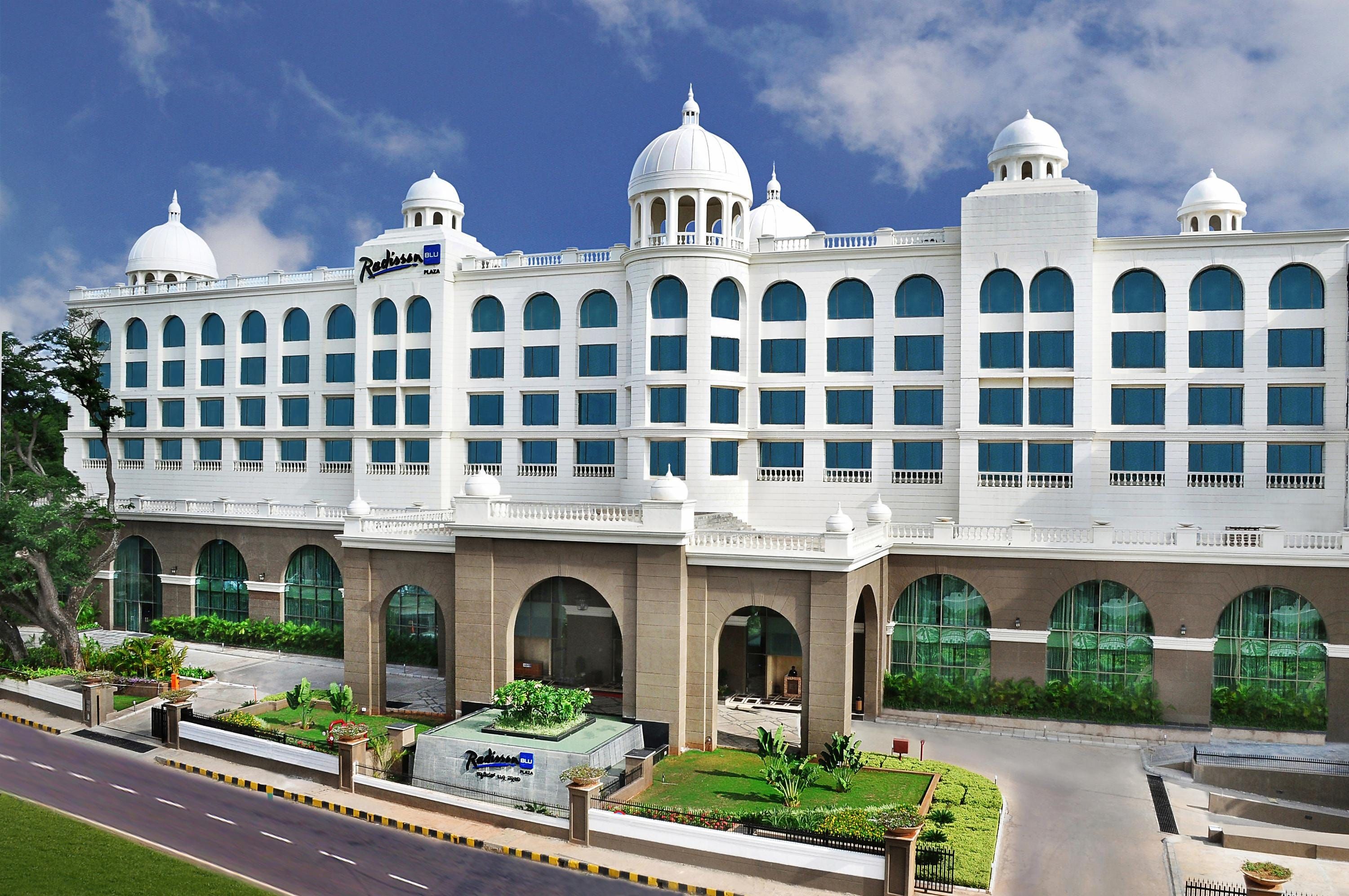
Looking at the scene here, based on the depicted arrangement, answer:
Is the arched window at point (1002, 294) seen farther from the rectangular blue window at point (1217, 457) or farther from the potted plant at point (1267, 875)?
the potted plant at point (1267, 875)

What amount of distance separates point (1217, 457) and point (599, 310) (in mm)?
27689

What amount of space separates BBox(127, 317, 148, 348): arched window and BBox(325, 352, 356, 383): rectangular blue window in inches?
499

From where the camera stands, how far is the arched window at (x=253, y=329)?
186ft

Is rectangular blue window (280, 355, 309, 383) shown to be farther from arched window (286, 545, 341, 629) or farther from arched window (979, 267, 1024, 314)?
arched window (979, 267, 1024, 314)

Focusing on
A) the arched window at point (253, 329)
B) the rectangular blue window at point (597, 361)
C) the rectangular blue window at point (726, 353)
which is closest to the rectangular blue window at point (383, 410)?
the arched window at point (253, 329)

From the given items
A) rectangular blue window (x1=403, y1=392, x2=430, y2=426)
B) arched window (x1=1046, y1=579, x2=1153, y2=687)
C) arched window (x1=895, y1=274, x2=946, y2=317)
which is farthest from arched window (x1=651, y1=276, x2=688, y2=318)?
arched window (x1=1046, y1=579, x2=1153, y2=687)

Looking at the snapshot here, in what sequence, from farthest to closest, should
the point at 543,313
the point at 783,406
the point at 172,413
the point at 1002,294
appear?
the point at 172,413 → the point at 543,313 → the point at 783,406 → the point at 1002,294

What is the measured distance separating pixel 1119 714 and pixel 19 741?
38.3 meters

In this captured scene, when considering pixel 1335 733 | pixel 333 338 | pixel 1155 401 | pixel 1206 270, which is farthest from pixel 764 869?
pixel 333 338

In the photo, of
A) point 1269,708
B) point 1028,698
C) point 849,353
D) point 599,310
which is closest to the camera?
point 1269,708

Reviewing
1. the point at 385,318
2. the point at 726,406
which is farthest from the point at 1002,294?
the point at 385,318

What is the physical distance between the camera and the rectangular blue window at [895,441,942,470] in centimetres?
4556

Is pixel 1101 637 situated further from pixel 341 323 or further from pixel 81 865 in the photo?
pixel 341 323

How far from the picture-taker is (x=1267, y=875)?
21000mm
